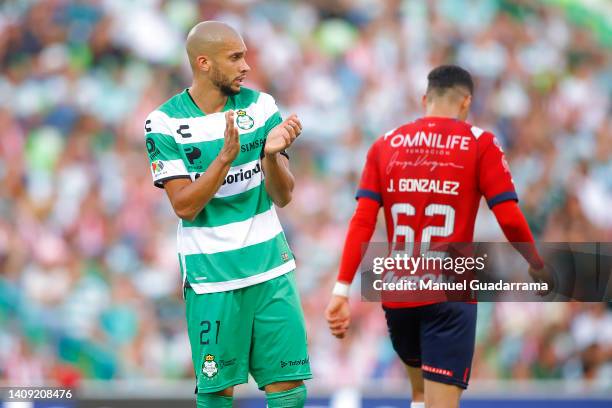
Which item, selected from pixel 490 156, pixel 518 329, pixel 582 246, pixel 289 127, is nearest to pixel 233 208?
pixel 289 127

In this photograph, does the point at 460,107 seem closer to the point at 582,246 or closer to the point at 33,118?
the point at 582,246

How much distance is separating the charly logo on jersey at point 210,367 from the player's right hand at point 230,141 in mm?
970

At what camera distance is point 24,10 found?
10844 millimetres

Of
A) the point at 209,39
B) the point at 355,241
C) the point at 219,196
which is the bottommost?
the point at 355,241

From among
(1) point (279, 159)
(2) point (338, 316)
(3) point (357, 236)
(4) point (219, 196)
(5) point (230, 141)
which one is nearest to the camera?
(5) point (230, 141)

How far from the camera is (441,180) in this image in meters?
5.20

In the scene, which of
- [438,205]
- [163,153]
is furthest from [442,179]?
[163,153]

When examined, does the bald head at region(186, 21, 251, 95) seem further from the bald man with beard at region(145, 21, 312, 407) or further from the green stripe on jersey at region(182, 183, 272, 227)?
the green stripe on jersey at region(182, 183, 272, 227)

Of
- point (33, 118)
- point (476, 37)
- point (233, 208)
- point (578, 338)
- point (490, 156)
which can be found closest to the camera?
point (233, 208)

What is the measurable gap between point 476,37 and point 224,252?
7102 mm

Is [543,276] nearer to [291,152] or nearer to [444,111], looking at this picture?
[444,111]

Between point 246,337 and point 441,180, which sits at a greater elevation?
point 441,180

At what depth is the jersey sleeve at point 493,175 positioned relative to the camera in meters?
5.16

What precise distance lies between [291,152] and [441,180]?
551 centimetres
